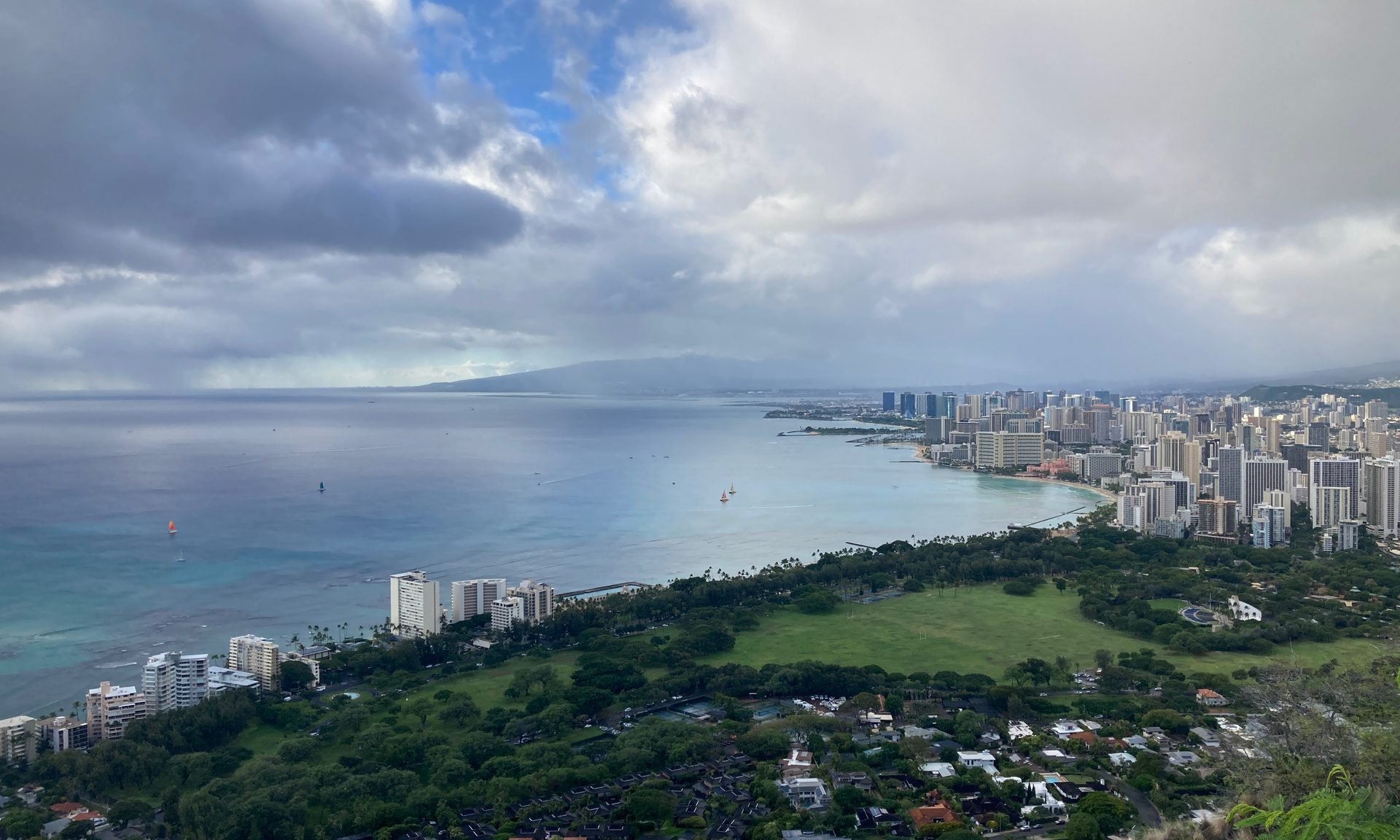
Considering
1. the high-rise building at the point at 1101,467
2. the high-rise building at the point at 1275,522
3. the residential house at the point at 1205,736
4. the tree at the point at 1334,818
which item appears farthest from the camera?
the high-rise building at the point at 1101,467

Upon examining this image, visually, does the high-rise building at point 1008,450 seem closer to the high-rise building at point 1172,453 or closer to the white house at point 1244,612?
the high-rise building at point 1172,453

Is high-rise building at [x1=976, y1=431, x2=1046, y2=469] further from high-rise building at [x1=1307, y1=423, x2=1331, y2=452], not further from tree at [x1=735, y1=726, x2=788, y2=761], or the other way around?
tree at [x1=735, y1=726, x2=788, y2=761]

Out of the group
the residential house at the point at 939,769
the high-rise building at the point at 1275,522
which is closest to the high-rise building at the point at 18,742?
the residential house at the point at 939,769

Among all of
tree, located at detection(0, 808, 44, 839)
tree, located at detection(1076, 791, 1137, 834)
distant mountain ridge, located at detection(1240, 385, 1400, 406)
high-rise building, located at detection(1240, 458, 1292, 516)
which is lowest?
tree, located at detection(1076, 791, 1137, 834)

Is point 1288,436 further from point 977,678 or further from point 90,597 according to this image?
point 90,597

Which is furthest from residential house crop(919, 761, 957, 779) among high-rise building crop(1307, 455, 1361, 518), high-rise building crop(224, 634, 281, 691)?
high-rise building crop(1307, 455, 1361, 518)

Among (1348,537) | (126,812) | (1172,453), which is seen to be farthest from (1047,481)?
(126,812)

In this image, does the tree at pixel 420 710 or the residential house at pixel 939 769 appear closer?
the residential house at pixel 939 769

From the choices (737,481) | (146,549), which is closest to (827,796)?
(146,549)
